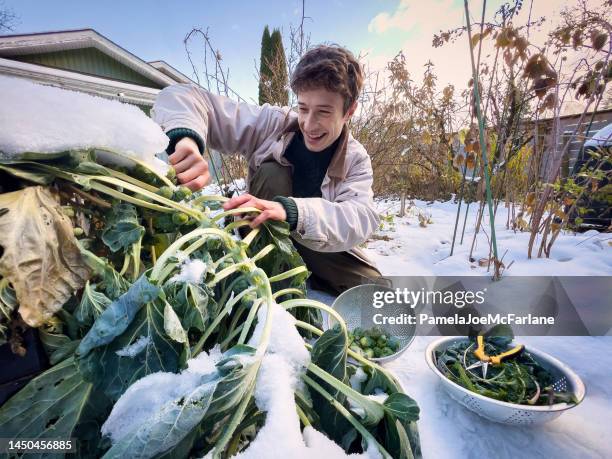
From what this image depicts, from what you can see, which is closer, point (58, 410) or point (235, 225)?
point (58, 410)

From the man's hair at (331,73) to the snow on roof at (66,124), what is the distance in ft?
3.59

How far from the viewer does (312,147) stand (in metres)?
1.88

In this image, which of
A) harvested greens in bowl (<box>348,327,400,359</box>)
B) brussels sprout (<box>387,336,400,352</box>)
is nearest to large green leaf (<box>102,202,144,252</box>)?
harvested greens in bowl (<box>348,327,400,359</box>)

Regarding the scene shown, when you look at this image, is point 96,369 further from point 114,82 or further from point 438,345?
point 114,82

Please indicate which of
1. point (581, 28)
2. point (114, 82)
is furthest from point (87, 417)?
point (114, 82)

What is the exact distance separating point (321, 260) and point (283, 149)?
0.75m

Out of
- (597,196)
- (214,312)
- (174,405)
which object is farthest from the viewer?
(597,196)

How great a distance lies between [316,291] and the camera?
7.61 ft

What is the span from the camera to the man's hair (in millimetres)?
Result: 1650

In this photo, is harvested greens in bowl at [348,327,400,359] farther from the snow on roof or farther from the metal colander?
the snow on roof

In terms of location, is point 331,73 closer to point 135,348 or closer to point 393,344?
point 393,344

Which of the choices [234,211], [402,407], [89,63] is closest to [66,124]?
[234,211]

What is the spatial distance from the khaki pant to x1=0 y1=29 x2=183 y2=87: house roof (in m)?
9.81

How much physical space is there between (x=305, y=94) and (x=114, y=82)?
966cm
